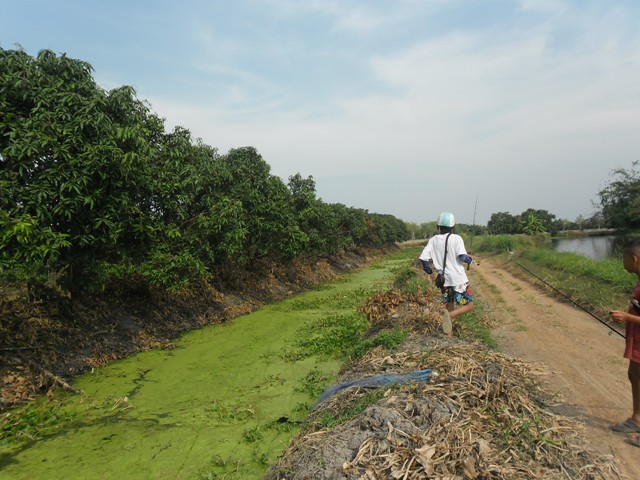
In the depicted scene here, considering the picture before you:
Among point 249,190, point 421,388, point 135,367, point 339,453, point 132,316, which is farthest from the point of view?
point 249,190

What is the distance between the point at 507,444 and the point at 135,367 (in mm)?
6605

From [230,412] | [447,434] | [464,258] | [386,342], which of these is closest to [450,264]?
[464,258]

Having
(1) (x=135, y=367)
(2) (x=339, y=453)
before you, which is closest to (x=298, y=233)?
(1) (x=135, y=367)

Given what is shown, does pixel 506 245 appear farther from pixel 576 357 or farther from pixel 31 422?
pixel 31 422

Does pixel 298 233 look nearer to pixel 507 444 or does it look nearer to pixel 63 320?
pixel 63 320

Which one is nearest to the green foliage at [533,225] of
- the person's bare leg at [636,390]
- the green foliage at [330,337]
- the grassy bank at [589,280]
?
the grassy bank at [589,280]

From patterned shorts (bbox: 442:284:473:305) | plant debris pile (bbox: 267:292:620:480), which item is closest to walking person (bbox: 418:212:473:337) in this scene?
patterned shorts (bbox: 442:284:473:305)

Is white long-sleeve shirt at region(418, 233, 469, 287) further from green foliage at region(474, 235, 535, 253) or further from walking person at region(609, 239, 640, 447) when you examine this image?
green foliage at region(474, 235, 535, 253)

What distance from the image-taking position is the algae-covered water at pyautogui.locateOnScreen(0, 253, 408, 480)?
4.12 meters

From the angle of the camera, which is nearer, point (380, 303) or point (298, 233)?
point (380, 303)

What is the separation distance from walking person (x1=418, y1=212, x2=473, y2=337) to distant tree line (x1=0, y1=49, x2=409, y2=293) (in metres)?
5.01

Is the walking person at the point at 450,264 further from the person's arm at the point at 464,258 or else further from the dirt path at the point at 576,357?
the dirt path at the point at 576,357

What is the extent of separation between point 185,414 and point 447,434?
3.75 m

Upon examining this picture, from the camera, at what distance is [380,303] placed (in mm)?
8328
